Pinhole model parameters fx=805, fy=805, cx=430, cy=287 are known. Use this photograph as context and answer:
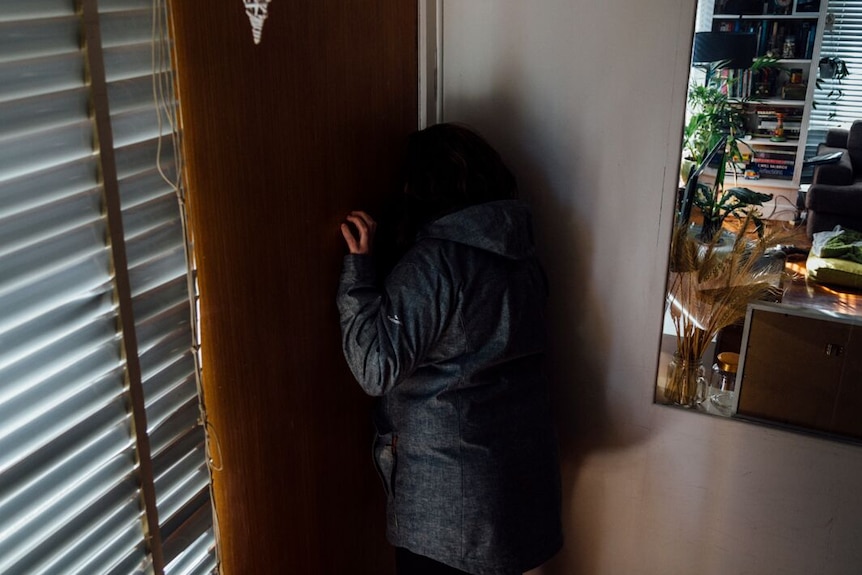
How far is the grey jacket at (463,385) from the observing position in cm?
141

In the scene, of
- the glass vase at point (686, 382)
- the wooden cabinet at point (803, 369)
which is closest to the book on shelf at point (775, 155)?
the wooden cabinet at point (803, 369)

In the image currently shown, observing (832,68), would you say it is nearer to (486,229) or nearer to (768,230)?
(768,230)

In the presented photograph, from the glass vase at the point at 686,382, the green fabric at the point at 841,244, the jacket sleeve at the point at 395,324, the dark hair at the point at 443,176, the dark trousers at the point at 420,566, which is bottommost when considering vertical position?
the dark trousers at the point at 420,566

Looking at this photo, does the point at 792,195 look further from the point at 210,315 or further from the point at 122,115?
the point at 122,115

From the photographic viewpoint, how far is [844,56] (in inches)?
58.0

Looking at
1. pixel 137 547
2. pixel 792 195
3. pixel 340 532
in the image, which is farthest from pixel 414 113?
pixel 137 547

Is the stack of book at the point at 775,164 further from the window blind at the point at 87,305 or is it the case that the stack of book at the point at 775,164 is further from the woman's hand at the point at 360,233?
the window blind at the point at 87,305

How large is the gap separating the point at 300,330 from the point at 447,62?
709 millimetres

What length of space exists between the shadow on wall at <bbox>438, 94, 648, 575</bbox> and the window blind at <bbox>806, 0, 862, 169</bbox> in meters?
0.47

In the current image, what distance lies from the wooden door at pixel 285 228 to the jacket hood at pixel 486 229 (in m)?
0.20

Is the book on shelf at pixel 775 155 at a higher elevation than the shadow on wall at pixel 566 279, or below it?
higher

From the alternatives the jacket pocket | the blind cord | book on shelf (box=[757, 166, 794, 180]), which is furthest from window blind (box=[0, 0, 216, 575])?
book on shelf (box=[757, 166, 794, 180])

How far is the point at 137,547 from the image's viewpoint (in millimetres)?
1146

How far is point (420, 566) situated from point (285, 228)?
0.75 m
